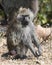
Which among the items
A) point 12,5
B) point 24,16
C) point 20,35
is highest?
point 24,16

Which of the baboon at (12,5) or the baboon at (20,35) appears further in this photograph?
the baboon at (12,5)

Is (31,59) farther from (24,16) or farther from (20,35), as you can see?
(24,16)

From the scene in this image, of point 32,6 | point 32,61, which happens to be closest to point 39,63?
point 32,61

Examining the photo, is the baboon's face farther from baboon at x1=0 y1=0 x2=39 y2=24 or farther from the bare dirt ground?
baboon at x1=0 y1=0 x2=39 y2=24

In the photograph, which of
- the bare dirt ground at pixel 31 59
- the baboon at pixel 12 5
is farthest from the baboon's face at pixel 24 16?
the baboon at pixel 12 5

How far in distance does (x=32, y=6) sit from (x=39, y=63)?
329 cm

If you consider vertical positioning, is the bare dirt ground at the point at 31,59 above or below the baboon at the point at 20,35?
below

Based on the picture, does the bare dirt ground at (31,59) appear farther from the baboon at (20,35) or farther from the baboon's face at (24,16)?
the baboon's face at (24,16)

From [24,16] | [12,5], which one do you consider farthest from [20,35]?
[12,5]

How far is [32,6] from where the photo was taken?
1198cm

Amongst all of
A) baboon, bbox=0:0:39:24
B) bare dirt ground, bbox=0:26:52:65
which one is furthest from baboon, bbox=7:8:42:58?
baboon, bbox=0:0:39:24

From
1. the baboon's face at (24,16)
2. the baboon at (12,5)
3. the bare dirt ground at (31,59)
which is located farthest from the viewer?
the baboon at (12,5)

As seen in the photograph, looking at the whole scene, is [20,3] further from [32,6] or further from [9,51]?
[9,51]

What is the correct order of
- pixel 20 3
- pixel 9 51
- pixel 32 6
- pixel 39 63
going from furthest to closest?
pixel 20 3 → pixel 32 6 → pixel 9 51 → pixel 39 63
